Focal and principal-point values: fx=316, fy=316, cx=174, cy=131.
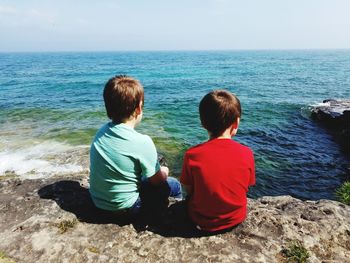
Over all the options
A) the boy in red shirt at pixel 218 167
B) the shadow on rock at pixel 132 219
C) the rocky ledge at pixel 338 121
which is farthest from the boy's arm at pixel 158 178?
the rocky ledge at pixel 338 121

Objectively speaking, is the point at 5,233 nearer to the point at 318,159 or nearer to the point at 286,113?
the point at 318,159

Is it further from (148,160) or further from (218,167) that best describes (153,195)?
(218,167)

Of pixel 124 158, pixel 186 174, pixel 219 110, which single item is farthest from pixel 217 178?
pixel 124 158

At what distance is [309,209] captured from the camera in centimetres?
493

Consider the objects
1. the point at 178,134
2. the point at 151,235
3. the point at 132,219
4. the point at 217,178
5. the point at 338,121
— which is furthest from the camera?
the point at 338,121

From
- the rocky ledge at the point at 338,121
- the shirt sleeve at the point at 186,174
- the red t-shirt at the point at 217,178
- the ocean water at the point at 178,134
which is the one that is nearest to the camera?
the red t-shirt at the point at 217,178

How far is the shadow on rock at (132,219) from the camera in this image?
4.25 meters

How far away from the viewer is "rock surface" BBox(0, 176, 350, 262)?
379 cm

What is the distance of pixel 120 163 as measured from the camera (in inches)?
158

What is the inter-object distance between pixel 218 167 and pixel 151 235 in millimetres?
1321

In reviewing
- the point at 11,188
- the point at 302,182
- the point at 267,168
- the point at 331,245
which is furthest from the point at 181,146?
the point at 331,245

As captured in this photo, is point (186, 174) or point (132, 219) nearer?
point (186, 174)

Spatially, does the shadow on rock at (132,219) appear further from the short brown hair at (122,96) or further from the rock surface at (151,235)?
the short brown hair at (122,96)

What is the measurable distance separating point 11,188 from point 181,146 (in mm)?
11260
